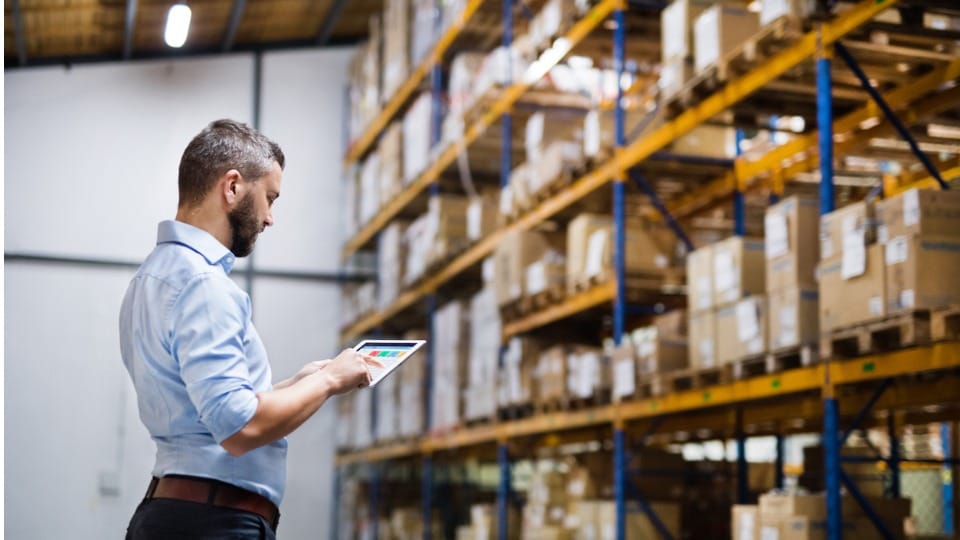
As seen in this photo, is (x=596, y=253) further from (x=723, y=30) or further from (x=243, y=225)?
(x=243, y=225)

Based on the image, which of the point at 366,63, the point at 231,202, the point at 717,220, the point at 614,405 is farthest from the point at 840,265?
the point at 366,63

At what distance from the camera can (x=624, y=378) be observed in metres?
8.20

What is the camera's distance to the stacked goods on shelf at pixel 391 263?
534 inches

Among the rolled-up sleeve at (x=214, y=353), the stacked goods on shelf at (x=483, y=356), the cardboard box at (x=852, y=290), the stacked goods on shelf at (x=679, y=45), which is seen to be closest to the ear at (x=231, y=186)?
the rolled-up sleeve at (x=214, y=353)

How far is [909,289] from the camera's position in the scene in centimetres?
538

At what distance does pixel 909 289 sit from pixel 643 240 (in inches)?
136

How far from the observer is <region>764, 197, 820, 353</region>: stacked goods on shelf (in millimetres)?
6219

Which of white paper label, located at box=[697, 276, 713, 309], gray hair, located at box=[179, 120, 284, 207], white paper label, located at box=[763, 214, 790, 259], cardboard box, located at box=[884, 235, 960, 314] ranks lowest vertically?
gray hair, located at box=[179, 120, 284, 207]

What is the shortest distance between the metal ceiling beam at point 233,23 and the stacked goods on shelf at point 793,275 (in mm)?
8530

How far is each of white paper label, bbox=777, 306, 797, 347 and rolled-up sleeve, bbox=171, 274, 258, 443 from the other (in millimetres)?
4037

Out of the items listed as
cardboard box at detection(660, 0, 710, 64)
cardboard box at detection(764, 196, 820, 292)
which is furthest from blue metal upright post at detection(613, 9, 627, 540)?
cardboard box at detection(764, 196, 820, 292)

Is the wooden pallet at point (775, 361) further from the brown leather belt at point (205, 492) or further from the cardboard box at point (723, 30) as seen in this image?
the brown leather belt at point (205, 492)

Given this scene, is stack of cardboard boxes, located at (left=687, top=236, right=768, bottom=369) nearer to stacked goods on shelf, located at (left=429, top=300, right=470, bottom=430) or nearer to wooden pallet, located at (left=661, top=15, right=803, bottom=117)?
wooden pallet, located at (left=661, top=15, right=803, bottom=117)

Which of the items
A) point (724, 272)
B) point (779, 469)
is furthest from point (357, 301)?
point (724, 272)
